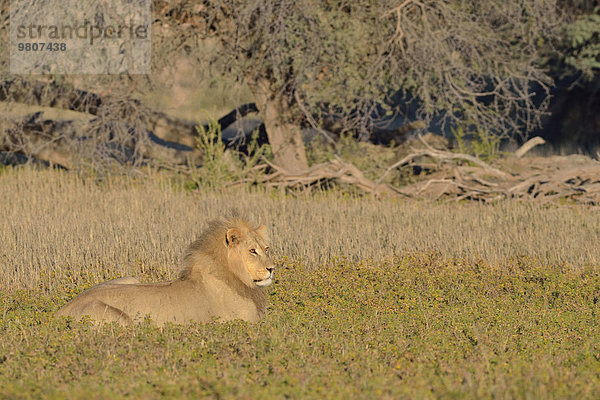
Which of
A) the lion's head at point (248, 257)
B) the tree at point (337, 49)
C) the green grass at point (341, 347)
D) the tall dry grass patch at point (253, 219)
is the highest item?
the tree at point (337, 49)

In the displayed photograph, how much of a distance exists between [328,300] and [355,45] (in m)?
9.29

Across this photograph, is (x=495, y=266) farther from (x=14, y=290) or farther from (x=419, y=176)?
(x=419, y=176)

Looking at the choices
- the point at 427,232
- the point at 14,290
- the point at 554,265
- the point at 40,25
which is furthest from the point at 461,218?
the point at 40,25

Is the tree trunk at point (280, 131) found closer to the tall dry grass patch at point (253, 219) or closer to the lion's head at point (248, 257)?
the tall dry grass patch at point (253, 219)

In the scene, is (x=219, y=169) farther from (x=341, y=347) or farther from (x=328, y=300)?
(x=341, y=347)

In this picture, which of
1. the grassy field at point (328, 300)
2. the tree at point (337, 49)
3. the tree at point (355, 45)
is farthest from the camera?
the tree at point (337, 49)

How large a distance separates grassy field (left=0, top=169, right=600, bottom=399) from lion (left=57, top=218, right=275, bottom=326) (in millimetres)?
203

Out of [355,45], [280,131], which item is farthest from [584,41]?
[280,131]

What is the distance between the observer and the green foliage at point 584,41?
22.3m

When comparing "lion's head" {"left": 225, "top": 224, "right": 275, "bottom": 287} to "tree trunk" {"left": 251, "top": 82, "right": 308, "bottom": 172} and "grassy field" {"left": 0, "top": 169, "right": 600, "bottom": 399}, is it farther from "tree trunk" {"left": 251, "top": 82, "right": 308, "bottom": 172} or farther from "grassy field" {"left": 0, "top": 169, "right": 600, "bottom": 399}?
"tree trunk" {"left": 251, "top": 82, "right": 308, "bottom": 172}

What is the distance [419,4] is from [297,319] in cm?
1107

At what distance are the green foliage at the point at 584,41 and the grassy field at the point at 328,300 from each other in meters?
8.10

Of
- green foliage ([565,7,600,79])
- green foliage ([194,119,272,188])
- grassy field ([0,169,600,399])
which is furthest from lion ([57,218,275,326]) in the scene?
green foliage ([565,7,600,79])

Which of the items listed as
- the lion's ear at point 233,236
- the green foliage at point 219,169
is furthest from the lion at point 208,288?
the green foliage at point 219,169
